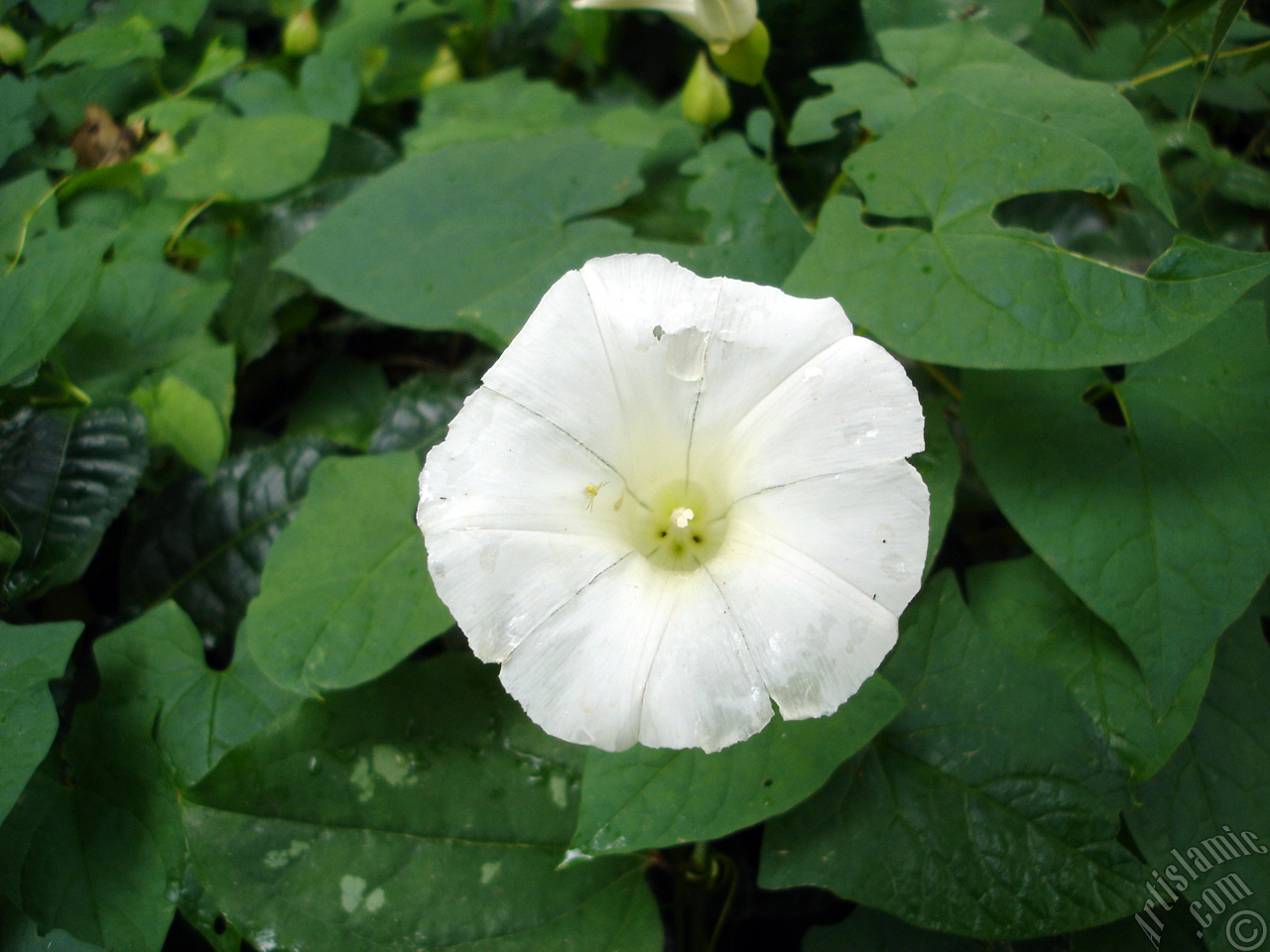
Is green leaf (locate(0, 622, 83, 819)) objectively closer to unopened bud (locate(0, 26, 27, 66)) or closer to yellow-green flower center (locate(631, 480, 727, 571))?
yellow-green flower center (locate(631, 480, 727, 571))

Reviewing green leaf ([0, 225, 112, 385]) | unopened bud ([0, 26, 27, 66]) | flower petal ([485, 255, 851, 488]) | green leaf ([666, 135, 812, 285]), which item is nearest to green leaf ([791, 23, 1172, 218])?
green leaf ([666, 135, 812, 285])

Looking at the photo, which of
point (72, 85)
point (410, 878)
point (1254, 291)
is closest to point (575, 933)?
point (410, 878)

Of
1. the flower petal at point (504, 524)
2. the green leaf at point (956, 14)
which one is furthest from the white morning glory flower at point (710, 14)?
the flower petal at point (504, 524)

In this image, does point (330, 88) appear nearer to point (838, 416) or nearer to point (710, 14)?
point (710, 14)

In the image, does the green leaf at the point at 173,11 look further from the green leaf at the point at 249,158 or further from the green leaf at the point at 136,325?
the green leaf at the point at 136,325

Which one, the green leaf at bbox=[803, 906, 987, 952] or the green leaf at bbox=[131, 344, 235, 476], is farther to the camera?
the green leaf at bbox=[131, 344, 235, 476]

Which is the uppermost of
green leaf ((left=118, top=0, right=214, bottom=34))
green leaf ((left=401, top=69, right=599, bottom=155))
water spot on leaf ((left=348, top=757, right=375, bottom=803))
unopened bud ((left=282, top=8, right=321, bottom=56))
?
green leaf ((left=118, top=0, right=214, bottom=34))
